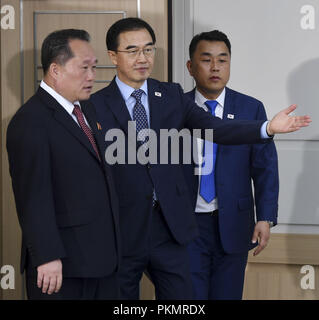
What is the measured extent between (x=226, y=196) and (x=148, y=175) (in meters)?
0.46

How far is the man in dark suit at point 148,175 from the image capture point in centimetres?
234

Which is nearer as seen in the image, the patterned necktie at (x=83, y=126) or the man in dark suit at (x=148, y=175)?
the patterned necktie at (x=83, y=126)

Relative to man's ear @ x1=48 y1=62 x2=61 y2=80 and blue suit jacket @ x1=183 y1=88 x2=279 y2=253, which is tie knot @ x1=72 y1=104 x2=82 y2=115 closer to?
man's ear @ x1=48 y1=62 x2=61 y2=80

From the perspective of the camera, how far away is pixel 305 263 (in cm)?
338

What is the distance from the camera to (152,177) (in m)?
2.34

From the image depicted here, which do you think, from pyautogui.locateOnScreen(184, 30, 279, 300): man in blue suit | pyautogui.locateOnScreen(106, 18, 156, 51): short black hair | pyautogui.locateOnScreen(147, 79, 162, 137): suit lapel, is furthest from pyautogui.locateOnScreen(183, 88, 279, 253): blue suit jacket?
pyautogui.locateOnScreen(106, 18, 156, 51): short black hair

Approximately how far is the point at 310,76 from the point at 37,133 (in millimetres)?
1827

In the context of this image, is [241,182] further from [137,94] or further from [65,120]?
[65,120]

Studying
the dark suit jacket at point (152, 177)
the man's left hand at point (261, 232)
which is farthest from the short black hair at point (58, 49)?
the man's left hand at point (261, 232)

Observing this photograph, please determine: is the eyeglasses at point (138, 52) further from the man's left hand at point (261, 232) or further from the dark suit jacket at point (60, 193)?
the man's left hand at point (261, 232)

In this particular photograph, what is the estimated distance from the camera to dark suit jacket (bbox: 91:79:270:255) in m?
2.34

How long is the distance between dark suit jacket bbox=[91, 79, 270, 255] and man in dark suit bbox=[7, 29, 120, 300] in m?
0.16
